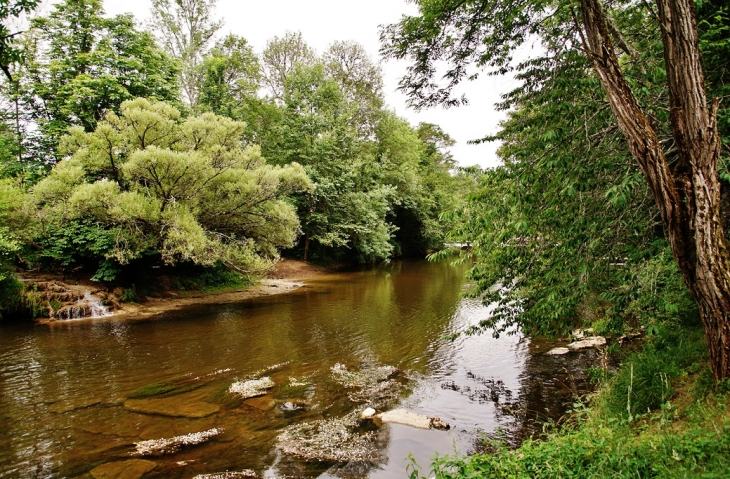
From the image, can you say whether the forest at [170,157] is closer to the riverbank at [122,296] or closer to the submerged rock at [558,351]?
the riverbank at [122,296]

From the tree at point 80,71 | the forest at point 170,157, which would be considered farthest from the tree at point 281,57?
the tree at point 80,71

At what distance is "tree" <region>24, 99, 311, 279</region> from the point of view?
15.1 m

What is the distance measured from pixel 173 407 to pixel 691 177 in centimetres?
828

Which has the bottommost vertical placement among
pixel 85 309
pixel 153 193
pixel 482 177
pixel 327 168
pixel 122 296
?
pixel 85 309

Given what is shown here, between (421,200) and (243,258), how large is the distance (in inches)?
934

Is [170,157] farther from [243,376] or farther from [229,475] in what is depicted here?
[229,475]

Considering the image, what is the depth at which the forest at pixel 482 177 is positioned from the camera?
3.64 meters

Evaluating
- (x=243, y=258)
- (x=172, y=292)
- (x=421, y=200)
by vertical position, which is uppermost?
(x=421, y=200)

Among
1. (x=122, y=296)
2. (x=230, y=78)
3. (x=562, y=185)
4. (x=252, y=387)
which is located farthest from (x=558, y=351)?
(x=230, y=78)

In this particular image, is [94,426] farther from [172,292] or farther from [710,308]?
[172,292]

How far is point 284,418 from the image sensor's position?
6922mm

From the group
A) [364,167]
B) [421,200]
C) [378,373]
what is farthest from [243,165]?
[421,200]

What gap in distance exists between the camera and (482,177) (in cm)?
704

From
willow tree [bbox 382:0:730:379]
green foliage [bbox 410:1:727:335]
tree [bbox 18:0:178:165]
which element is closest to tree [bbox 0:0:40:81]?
green foliage [bbox 410:1:727:335]
